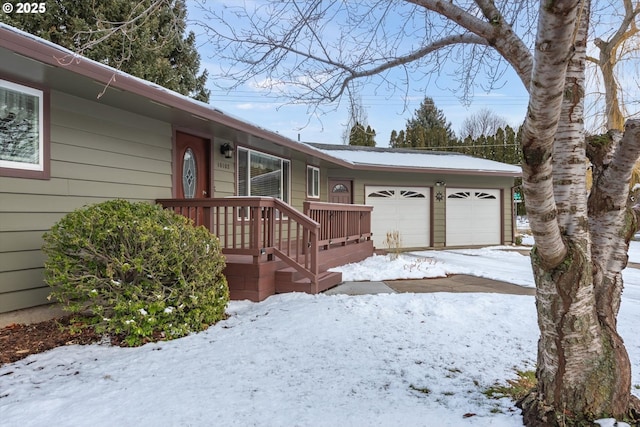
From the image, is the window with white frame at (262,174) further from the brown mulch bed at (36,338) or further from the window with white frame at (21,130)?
the brown mulch bed at (36,338)

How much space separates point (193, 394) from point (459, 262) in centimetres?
725

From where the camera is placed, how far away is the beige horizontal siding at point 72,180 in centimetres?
379

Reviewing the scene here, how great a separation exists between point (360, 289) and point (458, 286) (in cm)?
147

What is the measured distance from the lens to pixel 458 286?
5.74m

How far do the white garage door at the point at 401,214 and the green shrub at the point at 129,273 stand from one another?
808cm

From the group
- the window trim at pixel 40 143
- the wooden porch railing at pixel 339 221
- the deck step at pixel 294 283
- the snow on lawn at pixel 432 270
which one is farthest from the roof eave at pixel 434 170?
the window trim at pixel 40 143

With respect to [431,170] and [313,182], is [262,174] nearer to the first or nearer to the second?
[313,182]

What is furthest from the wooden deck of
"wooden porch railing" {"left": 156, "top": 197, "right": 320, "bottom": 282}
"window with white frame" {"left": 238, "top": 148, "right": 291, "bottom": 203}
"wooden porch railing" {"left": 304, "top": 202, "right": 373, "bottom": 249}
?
"window with white frame" {"left": 238, "top": 148, "right": 291, "bottom": 203}

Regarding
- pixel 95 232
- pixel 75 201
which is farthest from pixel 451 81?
pixel 75 201

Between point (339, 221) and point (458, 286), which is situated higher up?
point (339, 221)

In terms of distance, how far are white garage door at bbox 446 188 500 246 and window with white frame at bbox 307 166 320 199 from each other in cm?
446

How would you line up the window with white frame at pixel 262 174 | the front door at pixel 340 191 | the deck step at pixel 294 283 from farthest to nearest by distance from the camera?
the front door at pixel 340 191, the window with white frame at pixel 262 174, the deck step at pixel 294 283

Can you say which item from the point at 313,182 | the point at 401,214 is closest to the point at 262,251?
the point at 313,182

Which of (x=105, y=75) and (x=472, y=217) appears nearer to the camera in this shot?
(x=105, y=75)
